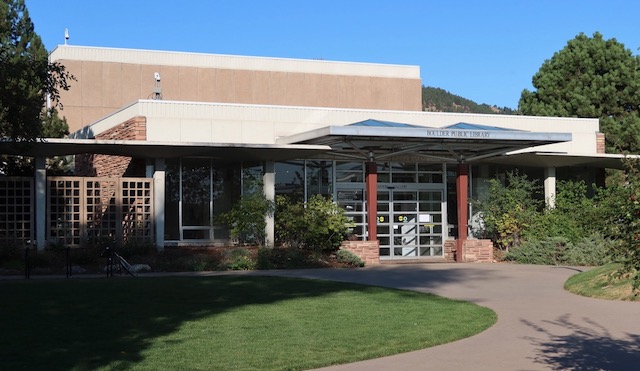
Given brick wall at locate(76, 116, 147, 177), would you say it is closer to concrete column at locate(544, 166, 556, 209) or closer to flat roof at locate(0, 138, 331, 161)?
flat roof at locate(0, 138, 331, 161)

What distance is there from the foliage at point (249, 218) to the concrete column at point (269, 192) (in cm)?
14

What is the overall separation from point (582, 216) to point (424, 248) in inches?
216

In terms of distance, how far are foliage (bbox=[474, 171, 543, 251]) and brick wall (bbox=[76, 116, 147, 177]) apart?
38.2 feet

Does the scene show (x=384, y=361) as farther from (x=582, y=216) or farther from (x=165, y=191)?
(x=582, y=216)

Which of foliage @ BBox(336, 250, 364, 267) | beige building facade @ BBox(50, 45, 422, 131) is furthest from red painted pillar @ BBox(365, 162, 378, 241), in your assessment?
beige building facade @ BBox(50, 45, 422, 131)

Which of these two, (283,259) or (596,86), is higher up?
(596,86)

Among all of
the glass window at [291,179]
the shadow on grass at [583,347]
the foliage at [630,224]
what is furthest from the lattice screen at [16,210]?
the foliage at [630,224]

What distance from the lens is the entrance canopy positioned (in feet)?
79.5

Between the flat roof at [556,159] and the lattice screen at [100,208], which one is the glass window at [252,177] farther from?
the flat roof at [556,159]

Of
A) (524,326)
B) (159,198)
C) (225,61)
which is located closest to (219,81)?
(225,61)

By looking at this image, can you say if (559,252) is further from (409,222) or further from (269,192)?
(269,192)

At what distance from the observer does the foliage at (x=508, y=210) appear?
95.9 ft

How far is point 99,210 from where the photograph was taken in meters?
24.6

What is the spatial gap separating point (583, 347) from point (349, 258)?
1446 cm
